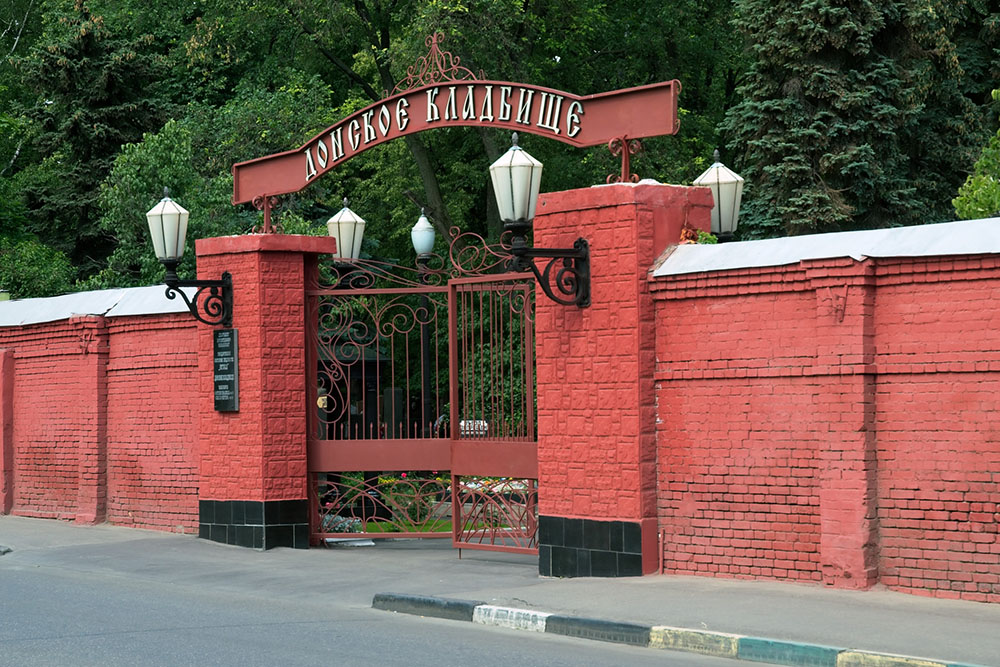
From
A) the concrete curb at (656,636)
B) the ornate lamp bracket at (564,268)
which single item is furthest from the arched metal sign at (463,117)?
the concrete curb at (656,636)

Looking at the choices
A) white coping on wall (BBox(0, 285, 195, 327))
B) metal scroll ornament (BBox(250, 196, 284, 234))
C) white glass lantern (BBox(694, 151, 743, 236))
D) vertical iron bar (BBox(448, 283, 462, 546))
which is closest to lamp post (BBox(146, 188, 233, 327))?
metal scroll ornament (BBox(250, 196, 284, 234))

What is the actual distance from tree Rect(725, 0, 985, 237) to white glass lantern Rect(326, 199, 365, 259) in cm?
974

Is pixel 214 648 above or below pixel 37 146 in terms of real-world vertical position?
below

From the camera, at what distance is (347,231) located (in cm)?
A: 1727

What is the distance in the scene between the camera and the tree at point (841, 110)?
24031 millimetres

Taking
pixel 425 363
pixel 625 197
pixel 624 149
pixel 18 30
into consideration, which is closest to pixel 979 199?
pixel 624 149

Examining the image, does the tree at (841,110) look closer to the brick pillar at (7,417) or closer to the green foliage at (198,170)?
the green foliage at (198,170)

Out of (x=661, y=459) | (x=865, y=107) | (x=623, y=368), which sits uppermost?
(x=865, y=107)

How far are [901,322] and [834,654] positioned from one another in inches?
120

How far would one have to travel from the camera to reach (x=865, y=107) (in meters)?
24.3

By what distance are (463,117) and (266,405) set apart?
3.86 metres

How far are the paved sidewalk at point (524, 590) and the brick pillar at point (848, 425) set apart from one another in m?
0.30

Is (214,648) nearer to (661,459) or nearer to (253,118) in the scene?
(661,459)

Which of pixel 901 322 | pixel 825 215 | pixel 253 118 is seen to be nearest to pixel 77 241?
pixel 253 118
